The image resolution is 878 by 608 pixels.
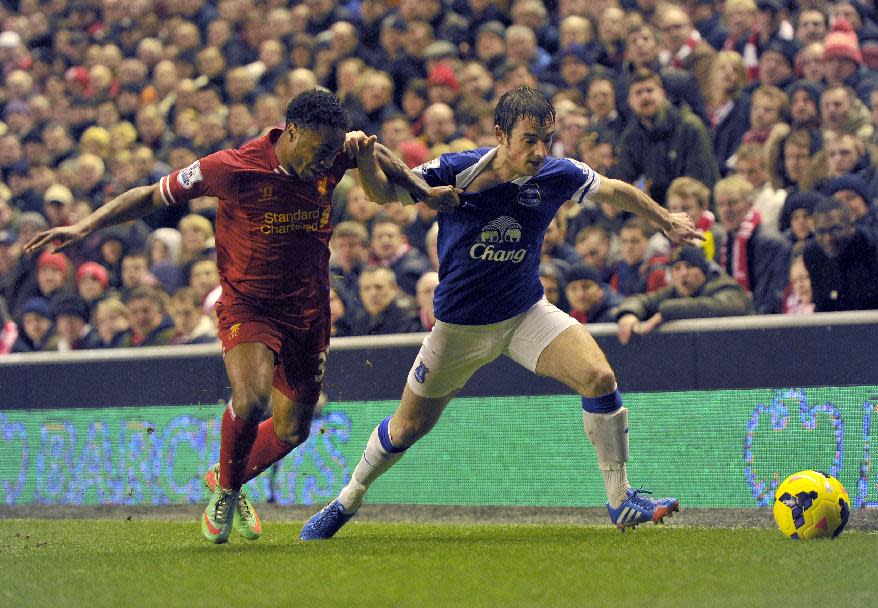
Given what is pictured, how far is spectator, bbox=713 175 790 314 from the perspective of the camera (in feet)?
32.4

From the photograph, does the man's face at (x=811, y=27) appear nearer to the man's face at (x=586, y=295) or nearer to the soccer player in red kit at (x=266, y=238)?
the man's face at (x=586, y=295)

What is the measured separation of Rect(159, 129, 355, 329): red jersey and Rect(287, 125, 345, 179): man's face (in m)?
0.15

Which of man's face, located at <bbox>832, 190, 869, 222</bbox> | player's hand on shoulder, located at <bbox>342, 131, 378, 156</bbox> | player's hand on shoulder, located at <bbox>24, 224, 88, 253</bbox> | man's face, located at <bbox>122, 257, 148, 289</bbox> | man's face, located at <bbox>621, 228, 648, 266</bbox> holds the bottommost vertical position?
man's face, located at <bbox>122, 257, 148, 289</bbox>

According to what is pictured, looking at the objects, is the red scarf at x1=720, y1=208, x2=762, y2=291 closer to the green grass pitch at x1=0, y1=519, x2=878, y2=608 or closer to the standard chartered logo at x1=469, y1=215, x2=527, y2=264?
the green grass pitch at x1=0, y1=519, x2=878, y2=608

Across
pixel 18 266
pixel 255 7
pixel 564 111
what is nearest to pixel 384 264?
pixel 564 111

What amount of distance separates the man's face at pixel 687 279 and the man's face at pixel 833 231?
82cm

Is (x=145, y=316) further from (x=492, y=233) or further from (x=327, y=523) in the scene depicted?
(x=492, y=233)

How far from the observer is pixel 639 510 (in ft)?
24.8

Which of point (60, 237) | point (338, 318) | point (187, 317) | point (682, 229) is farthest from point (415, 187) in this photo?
point (187, 317)

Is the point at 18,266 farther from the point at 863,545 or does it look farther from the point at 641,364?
the point at 863,545

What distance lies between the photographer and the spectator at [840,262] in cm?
898

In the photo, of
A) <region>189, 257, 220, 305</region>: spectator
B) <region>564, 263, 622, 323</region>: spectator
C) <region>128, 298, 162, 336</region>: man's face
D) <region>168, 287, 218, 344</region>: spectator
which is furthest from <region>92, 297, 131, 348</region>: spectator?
<region>564, 263, 622, 323</region>: spectator

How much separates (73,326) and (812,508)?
772cm

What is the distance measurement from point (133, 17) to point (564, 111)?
832 centimetres
